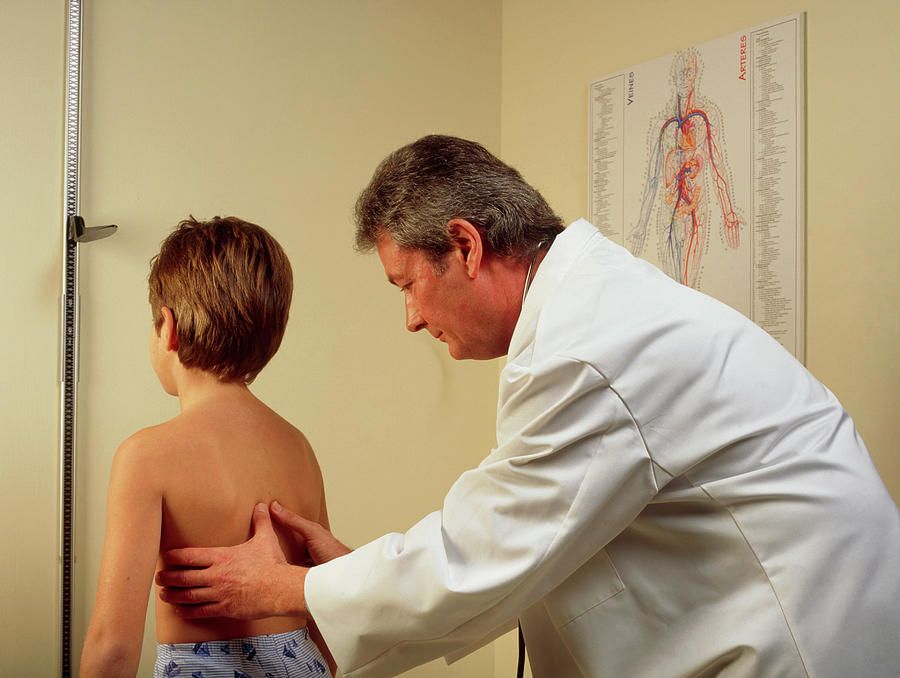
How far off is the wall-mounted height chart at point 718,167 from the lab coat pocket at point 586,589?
1226 millimetres

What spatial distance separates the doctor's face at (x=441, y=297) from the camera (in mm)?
1314

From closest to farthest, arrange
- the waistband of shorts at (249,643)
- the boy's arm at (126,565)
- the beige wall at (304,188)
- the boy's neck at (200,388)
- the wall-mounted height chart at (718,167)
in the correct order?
the boy's arm at (126,565) → the waistband of shorts at (249,643) → the boy's neck at (200,388) → the beige wall at (304,188) → the wall-mounted height chart at (718,167)

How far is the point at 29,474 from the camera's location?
6.10 feet

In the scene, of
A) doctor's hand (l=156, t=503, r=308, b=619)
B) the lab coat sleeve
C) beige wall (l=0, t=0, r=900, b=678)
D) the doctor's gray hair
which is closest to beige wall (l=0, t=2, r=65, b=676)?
beige wall (l=0, t=0, r=900, b=678)

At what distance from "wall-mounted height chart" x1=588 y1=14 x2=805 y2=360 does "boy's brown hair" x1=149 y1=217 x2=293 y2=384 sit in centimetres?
138

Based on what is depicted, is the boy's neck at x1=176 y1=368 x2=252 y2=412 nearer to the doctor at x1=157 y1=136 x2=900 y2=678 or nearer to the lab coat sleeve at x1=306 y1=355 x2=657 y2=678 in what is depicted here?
the doctor at x1=157 y1=136 x2=900 y2=678

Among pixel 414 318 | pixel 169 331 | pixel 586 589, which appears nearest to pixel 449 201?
pixel 414 318

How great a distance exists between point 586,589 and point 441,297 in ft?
1.63

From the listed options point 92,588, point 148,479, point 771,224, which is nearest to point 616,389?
point 148,479

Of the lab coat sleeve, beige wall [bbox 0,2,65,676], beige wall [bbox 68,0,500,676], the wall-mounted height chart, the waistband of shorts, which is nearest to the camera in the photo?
the lab coat sleeve

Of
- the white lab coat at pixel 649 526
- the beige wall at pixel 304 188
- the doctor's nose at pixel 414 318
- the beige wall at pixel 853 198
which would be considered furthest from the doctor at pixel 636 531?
the beige wall at pixel 304 188

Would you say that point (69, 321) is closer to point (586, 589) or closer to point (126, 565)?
point (126, 565)

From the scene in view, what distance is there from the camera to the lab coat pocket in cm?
113

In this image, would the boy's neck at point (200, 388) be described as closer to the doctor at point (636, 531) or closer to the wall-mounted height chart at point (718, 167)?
the doctor at point (636, 531)
